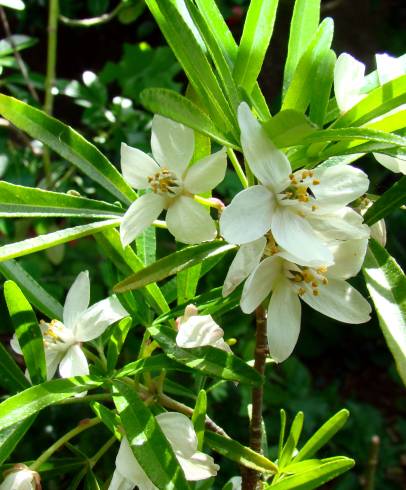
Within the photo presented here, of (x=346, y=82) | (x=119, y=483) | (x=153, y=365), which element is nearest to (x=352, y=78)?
(x=346, y=82)

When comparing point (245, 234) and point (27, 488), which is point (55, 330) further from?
point (245, 234)

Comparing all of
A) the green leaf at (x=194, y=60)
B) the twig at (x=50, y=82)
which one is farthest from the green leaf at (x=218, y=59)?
the twig at (x=50, y=82)

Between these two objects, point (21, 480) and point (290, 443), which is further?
point (290, 443)

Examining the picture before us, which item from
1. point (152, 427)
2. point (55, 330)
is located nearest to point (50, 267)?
point (55, 330)

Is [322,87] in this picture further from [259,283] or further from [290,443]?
[290,443]

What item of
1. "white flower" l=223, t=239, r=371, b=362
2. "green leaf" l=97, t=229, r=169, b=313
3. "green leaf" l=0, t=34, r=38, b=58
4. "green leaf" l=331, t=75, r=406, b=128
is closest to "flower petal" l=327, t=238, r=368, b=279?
"white flower" l=223, t=239, r=371, b=362

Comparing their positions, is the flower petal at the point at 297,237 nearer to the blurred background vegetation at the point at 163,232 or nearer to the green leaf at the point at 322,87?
the green leaf at the point at 322,87

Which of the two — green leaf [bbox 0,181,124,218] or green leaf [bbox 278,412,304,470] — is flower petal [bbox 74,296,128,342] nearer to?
green leaf [bbox 0,181,124,218]
